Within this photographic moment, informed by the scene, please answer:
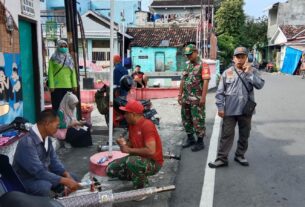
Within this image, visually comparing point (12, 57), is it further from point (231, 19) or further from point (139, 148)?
point (231, 19)

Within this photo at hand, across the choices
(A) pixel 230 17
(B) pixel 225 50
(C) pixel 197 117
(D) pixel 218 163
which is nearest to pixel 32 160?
(D) pixel 218 163

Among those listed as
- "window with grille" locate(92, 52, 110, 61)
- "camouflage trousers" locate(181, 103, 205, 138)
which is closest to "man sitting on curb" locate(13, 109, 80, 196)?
"camouflage trousers" locate(181, 103, 205, 138)

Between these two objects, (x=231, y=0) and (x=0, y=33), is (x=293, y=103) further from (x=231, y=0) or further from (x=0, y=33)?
(x=231, y=0)

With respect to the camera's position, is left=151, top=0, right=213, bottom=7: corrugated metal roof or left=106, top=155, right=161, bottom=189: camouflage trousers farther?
left=151, top=0, right=213, bottom=7: corrugated metal roof

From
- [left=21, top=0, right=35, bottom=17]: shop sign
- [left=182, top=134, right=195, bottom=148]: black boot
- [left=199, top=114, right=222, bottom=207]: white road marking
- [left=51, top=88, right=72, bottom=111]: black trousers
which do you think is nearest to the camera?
[left=199, top=114, right=222, bottom=207]: white road marking

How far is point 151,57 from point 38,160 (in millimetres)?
27249

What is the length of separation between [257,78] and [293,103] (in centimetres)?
760

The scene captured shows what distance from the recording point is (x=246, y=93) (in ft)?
17.1

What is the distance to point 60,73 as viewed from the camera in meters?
6.59

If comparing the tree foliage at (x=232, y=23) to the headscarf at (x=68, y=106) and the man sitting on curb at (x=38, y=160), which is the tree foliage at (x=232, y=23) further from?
the man sitting on curb at (x=38, y=160)

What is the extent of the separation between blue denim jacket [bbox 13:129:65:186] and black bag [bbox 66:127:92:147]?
2.71 m

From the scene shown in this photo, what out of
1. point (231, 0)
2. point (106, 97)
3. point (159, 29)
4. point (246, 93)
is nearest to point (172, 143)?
point (106, 97)

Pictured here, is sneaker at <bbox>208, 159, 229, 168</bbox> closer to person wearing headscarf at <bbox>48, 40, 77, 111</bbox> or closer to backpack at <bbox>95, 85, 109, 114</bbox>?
backpack at <bbox>95, 85, 109, 114</bbox>

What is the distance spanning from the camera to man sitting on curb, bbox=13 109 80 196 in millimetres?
3377
